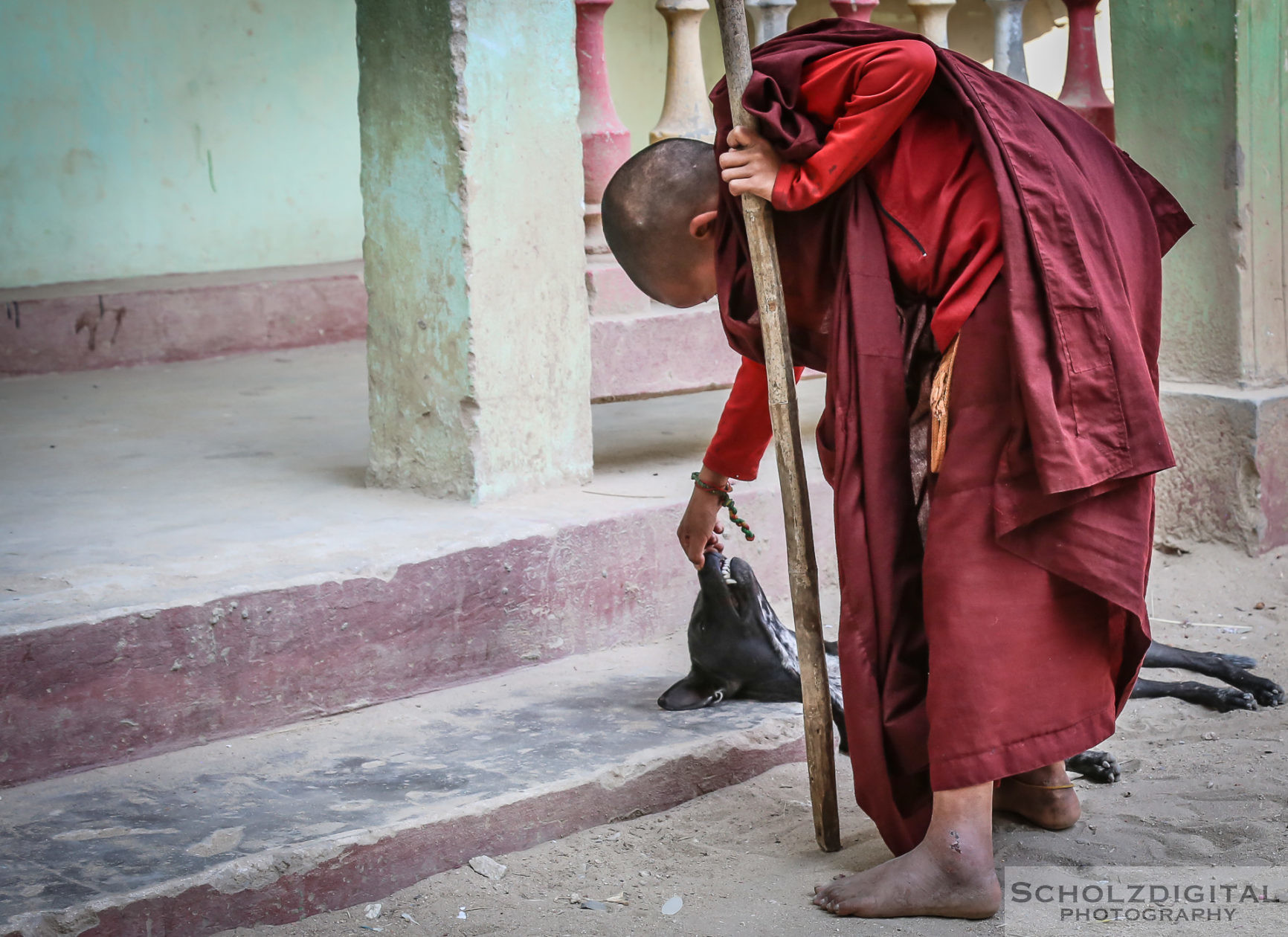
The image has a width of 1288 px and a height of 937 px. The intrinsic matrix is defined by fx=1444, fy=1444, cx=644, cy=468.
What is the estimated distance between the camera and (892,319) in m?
2.38

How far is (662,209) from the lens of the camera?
8.49 ft

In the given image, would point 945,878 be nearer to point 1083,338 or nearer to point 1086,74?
point 1083,338

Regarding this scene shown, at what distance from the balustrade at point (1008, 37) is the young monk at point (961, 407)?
2.27 m

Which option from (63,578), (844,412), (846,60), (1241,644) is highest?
(846,60)

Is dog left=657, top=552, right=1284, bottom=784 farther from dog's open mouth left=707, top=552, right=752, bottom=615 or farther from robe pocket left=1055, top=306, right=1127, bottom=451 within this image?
robe pocket left=1055, top=306, right=1127, bottom=451

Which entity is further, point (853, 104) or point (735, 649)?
point (735, 649)

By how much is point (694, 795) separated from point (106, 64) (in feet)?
15.7

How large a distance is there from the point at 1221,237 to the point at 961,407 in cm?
232

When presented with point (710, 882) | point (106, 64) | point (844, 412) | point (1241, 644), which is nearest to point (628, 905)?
point (710, 882)

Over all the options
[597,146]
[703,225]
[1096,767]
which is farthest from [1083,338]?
[597,146]

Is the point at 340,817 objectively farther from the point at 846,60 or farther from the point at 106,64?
the point at 106,64

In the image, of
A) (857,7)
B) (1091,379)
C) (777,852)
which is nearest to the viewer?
(1091,379)

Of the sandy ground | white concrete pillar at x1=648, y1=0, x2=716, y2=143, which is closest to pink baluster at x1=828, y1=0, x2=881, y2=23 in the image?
white concrete pillar at x1=648, y1=0, x2=716, y2=143

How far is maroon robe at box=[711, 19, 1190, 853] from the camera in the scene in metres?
2.23
